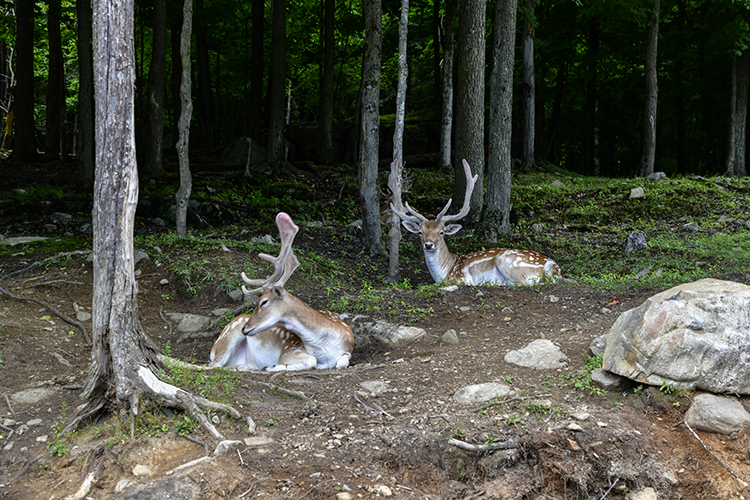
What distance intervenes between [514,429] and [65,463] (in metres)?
2.78

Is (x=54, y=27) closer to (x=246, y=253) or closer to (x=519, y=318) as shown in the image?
(x=246, y=253)

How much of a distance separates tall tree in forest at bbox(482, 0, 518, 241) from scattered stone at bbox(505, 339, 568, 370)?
5.31m

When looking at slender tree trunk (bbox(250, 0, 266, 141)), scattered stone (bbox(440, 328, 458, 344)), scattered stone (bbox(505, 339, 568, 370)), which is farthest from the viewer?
slender tree trunk (bbox(250, 0, 266, 141))

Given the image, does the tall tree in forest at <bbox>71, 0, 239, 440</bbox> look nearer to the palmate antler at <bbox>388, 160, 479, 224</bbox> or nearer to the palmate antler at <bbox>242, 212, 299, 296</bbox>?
the palmate antler at <bbox>242, 212, 299, 296</bbox>

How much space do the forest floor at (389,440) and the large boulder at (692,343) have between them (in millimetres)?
164

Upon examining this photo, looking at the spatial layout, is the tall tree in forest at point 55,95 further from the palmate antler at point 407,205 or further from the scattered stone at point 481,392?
the scattered stone at point 481,392

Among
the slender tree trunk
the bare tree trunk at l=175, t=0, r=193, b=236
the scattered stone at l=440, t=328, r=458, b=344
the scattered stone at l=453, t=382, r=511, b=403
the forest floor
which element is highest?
the slender tree trunk

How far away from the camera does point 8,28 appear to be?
2006cm

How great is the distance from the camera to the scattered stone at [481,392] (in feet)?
14.5

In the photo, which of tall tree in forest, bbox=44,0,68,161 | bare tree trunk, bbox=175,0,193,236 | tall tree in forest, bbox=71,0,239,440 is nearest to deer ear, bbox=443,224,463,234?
bare tree trunk, bbox=175,0,193,236

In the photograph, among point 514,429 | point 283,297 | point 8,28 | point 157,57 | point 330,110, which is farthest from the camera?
point 8,28

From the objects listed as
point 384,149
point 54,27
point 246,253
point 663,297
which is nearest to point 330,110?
point 384,149

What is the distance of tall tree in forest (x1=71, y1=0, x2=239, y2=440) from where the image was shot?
3.87m

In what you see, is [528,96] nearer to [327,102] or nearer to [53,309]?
[327,102]
